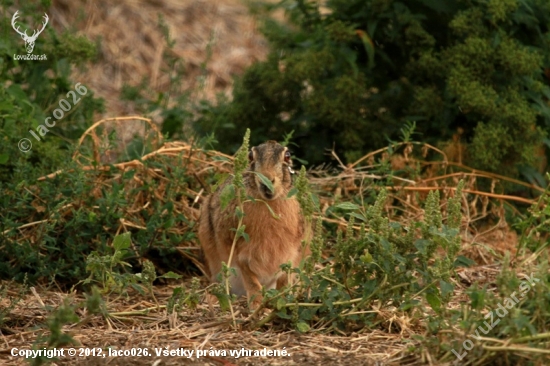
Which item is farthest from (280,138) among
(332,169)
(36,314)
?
(36,314)

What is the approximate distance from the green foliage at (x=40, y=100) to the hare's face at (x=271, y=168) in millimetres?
1819

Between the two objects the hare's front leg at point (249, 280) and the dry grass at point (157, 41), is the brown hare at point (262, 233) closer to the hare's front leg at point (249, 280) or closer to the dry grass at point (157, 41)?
the hare's front leg at point (249, 280)

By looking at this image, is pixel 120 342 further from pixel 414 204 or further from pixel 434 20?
pixel 434 20

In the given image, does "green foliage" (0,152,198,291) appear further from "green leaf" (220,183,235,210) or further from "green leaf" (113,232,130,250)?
"green leaf" (220,183,235,210)

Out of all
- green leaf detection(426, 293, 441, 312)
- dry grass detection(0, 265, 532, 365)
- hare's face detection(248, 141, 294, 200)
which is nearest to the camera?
dry grass detection(0, 265, 532, 365)

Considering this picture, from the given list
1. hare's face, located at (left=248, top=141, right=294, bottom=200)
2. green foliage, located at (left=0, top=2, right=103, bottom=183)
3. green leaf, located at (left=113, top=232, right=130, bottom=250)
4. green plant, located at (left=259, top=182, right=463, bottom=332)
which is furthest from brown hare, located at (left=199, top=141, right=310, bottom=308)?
green foliage, located at (left=0, top=2, right=103, bottom=183)

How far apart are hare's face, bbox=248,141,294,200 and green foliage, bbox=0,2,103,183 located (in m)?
1.82

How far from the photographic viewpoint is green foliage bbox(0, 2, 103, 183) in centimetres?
688

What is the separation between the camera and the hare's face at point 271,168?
18.5ft

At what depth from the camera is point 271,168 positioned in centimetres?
566

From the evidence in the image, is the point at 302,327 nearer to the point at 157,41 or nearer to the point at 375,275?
the point at 375,275

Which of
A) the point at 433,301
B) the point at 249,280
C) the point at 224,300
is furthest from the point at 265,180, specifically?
the point at 433,301

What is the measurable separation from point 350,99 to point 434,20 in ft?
3.40

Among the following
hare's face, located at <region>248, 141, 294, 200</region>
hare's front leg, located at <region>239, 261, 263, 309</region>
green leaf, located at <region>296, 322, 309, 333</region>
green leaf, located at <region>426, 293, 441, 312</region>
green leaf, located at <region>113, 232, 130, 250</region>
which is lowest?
hare's front leg, located at <region>239, 261, 263, 309</region>
